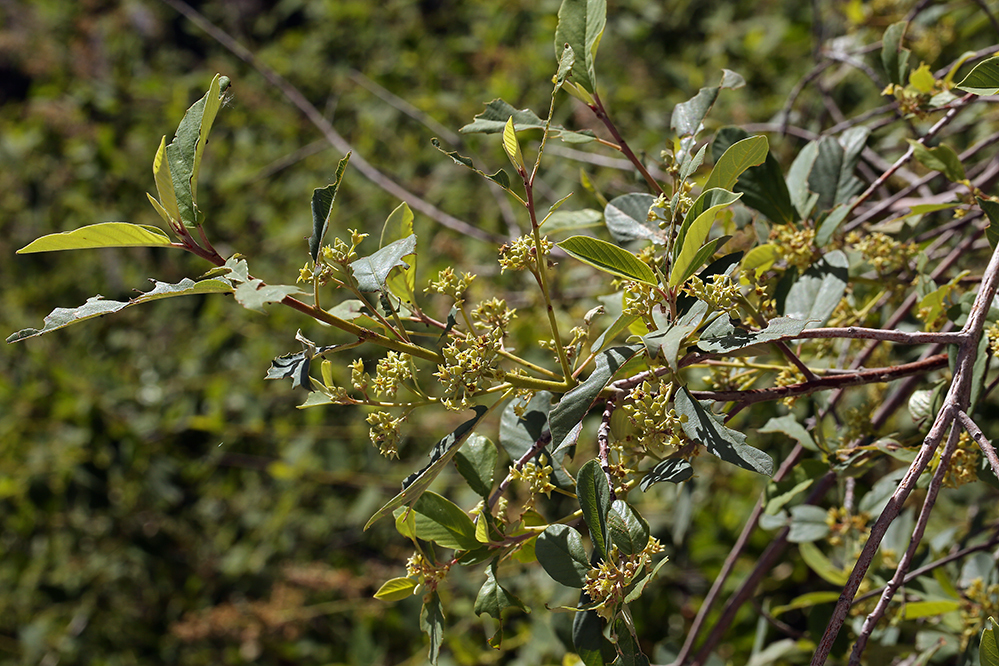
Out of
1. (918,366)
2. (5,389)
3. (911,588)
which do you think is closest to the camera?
(918,366)

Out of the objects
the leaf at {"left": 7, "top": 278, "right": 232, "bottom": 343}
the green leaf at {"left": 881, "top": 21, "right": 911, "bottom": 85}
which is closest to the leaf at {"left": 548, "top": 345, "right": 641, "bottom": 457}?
the leaf at {"left": 7, "top": 278, "right": 232, "bottom": 343}

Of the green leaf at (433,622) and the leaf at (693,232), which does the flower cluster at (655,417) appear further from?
the green leaf at (433,622)

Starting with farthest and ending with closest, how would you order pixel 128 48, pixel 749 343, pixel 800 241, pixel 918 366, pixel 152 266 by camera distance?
1. pixel 128 48
2. pixel 152 266
3. pixel 800 241
4. pixel 918 366
5. pixel 749 343

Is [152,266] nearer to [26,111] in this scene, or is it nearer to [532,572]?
[26,111]

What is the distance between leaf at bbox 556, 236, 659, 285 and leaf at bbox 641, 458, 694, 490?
173mm

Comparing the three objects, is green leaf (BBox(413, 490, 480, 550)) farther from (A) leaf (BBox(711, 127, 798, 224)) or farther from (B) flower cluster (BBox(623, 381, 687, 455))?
(A) leaf (BBox(711, 127, 798, 224))

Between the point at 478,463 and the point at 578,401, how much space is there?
24 centimetres


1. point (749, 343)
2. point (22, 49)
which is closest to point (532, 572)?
point (749, 343)

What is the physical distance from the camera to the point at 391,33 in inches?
133

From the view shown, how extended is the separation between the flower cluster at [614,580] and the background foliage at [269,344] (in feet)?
2.59

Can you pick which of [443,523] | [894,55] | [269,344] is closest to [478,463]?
[443,523]

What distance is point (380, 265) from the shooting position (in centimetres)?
70

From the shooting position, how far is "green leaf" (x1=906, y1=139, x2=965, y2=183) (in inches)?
34.8

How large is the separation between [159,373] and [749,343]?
259cm
